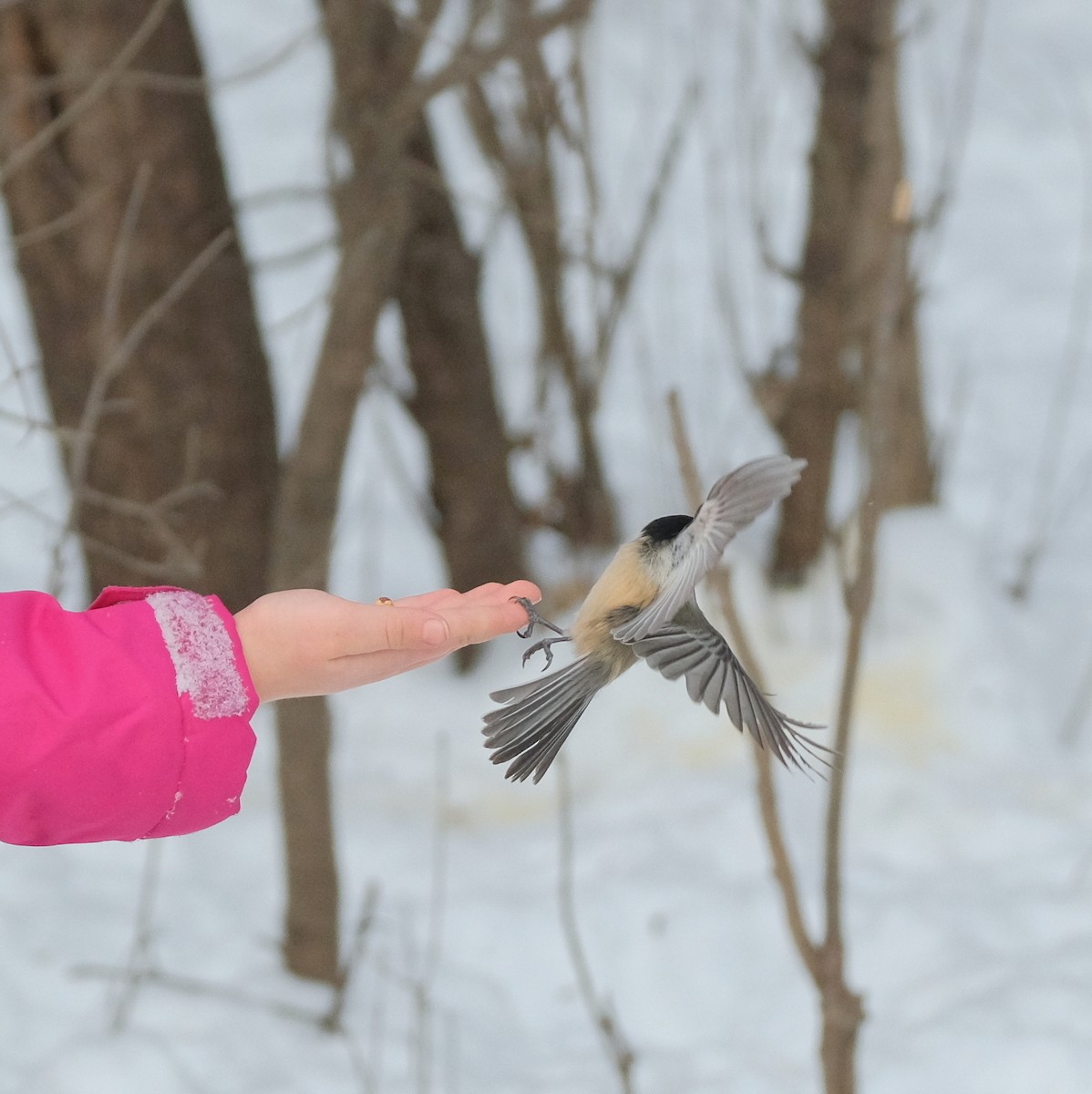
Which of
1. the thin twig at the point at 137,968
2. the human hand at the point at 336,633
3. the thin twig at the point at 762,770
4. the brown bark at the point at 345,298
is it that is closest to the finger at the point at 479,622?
the human hand at the point at 336,633

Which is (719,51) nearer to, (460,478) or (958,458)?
(958,458)

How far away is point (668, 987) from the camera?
2.89 meters

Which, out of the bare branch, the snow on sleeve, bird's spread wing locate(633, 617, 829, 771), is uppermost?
the bare branch

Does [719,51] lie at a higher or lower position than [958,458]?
higher

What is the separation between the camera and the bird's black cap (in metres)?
1.30

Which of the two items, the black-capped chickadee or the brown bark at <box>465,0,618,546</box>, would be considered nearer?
the black-capped chickadee

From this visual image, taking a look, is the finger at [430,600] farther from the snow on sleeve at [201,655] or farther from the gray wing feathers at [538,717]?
the snow on sleeve at [201,655]

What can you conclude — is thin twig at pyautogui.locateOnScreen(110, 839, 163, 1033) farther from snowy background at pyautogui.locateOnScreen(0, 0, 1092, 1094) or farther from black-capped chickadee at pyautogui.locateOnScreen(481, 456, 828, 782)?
→ black-capped chickadee at pyautogui.locateOnScreen(481, 456, 828, 782)

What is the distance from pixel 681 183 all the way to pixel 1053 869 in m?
4.85

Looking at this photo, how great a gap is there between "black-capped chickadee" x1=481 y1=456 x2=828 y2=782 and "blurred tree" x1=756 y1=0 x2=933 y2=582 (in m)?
2.15

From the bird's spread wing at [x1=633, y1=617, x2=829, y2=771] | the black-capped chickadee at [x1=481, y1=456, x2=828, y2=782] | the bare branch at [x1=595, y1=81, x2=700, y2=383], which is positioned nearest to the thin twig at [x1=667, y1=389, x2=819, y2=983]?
the black-capped chickadee at [x1=481, y1=456, x2=828, y2=782]

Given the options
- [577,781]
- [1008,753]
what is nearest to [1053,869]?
[1008,753]

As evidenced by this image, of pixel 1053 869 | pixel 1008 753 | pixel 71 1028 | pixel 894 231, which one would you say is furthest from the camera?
pixel 1008 753

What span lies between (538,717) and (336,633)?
214 mm
